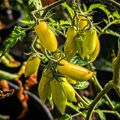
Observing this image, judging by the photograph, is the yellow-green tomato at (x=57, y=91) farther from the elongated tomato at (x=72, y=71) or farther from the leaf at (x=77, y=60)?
the leaf at (x=77, y=60)

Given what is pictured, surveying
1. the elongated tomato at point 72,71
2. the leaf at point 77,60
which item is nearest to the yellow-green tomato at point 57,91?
the elongated tomato at point 72,71

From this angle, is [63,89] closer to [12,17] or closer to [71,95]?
[71,95]

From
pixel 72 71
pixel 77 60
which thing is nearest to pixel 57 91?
pixel 72 71

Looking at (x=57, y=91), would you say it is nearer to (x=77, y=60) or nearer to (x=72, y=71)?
(x=72, y=71)

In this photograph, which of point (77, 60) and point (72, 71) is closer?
point (72, 71)

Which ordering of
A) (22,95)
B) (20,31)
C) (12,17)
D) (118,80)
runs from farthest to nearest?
(12,17) → (22,95) → (20,31) → (118,80)

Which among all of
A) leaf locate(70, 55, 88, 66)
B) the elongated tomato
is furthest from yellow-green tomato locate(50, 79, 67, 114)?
leaf locate(70, 55, 88, 66)

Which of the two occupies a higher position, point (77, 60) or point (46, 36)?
point (46, 36)

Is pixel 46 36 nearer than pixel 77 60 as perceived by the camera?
Yes

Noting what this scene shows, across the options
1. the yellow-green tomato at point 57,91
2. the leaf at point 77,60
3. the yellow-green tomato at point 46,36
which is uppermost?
the yellow-green tomato at point 46,36

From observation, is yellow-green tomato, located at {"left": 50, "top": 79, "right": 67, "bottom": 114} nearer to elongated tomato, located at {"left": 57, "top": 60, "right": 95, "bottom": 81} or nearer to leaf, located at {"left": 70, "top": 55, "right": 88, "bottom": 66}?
elongated tomato, located at {"left": 57, "top": 60, "right": 95, "bottom": 81}

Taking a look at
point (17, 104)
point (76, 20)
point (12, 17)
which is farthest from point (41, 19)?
point (12, 17)
